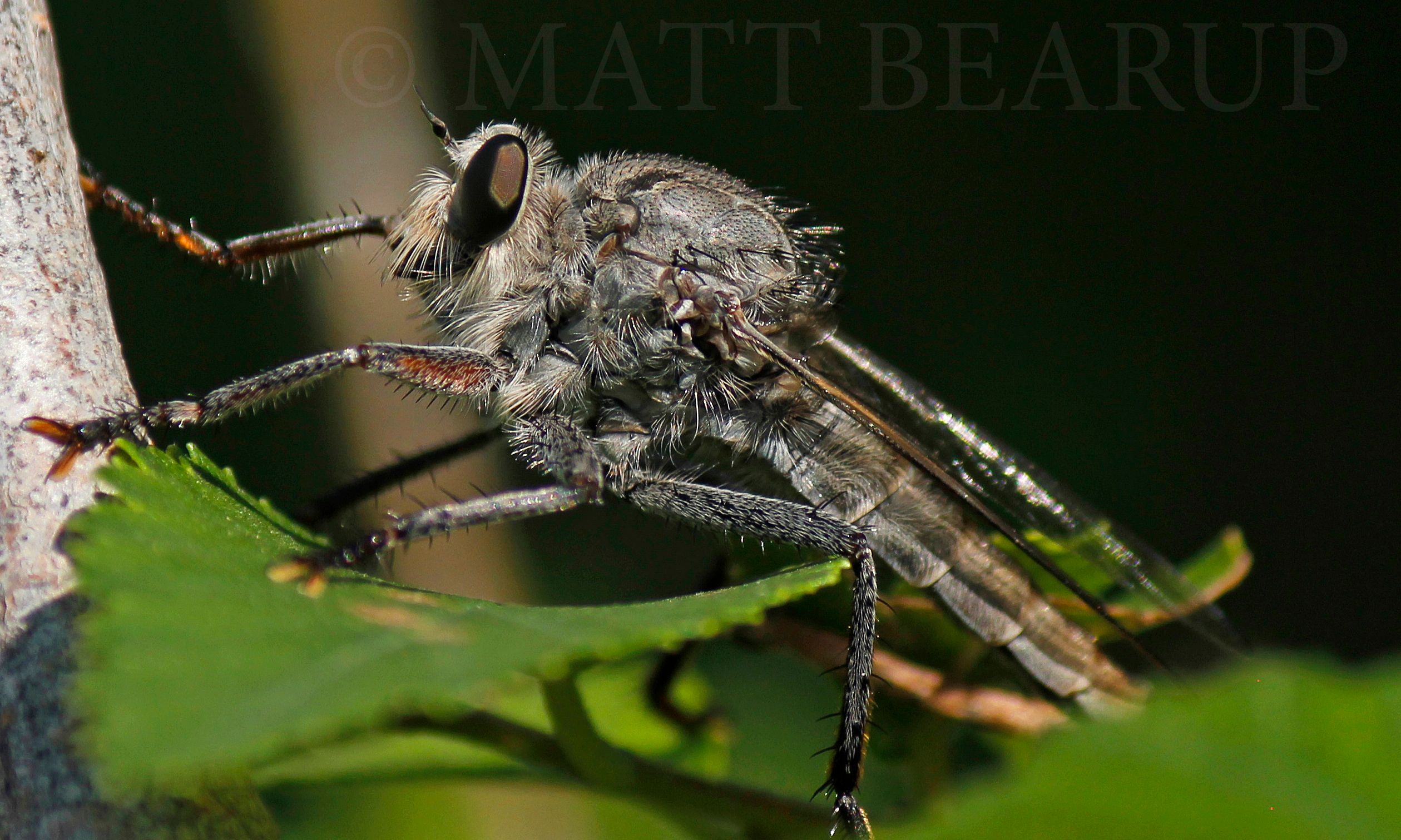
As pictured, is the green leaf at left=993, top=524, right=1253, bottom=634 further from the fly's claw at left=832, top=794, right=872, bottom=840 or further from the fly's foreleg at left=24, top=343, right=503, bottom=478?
the fly's foreleg at left=24, top=343, right=503, bottom=478

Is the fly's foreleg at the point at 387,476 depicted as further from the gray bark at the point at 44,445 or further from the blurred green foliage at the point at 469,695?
the gray bark at the point at 44,445

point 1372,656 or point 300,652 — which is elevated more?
point 300,652

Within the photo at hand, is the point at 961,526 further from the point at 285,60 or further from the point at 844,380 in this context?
the point at 285,60

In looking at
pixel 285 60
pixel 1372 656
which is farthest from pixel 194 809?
pixel 1372 656

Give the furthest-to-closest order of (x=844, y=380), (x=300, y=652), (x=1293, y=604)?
(x=1293, y=604) < (x=844, y=380) < (x=300, y=652)

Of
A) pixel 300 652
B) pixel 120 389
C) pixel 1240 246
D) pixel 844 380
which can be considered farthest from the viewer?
pixel 1240 246

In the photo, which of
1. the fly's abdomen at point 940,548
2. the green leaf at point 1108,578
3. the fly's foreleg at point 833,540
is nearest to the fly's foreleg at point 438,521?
the fly's foreleg at point 833,540

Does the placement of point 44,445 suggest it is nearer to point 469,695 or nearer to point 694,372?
point 469,695
